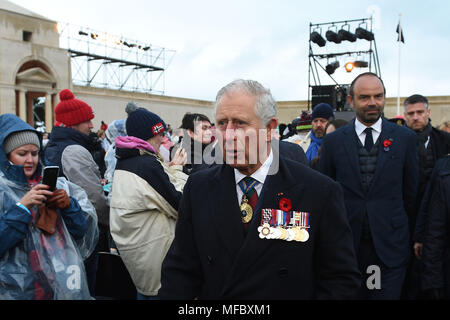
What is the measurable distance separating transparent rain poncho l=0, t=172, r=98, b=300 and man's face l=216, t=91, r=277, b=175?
1.42 meters

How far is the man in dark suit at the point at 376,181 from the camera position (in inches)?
122

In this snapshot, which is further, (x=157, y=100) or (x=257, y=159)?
(x=157, y=100)

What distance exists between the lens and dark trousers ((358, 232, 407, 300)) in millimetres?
3092

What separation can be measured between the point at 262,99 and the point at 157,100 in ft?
91.1

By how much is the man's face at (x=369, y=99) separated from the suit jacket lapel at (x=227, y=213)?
1817 mm

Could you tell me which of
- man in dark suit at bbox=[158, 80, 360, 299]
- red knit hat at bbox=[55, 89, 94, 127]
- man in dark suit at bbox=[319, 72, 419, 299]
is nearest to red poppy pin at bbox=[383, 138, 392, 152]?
man in dark suit at bbox=[319, 72, 419, 299]

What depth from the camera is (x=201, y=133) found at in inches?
195

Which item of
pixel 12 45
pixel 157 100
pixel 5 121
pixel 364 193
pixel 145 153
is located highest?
pixel 12 45

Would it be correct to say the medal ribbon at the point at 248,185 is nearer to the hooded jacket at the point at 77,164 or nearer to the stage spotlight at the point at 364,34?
the hooded jacket at the point at 77,164

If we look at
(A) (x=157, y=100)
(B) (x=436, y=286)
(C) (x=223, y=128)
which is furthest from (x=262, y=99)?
(A) (x=157, y=100)

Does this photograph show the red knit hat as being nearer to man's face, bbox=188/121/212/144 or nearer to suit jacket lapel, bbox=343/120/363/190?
man's face, bbox=188/121/212/144
